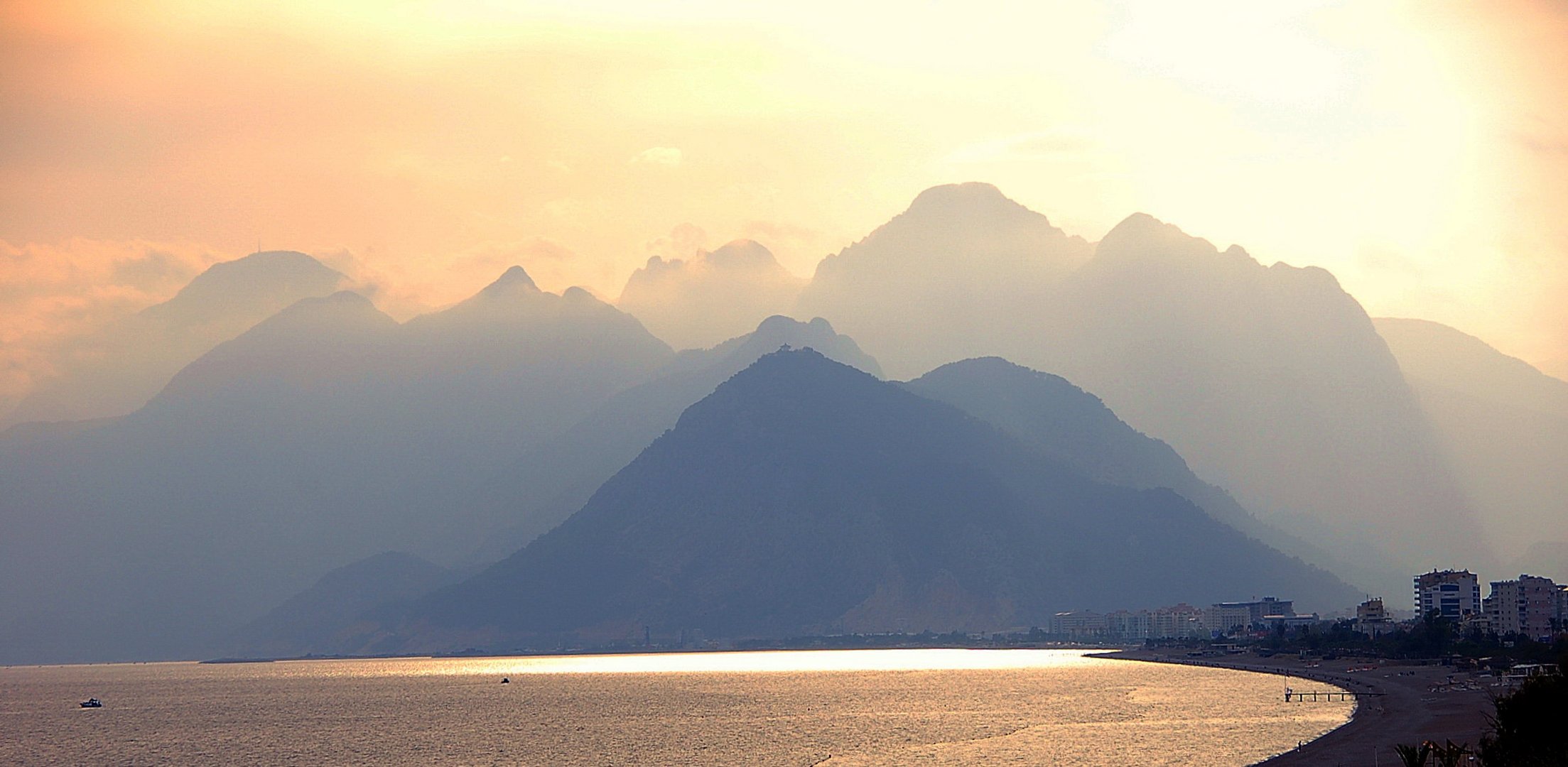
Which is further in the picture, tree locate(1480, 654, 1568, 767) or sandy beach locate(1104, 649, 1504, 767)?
sandy beach locate(1104, 649, 1504, 767)

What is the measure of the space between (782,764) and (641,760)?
15.2m

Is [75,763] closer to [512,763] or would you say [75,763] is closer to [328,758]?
[328,758]

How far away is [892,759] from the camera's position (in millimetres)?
149750

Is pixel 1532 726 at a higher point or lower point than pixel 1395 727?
higher

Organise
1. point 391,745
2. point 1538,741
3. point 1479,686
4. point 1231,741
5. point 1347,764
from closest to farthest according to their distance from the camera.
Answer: point 1538,741 < point 1347,764 < point 1231,741 < point 391,745 < point 1479,686

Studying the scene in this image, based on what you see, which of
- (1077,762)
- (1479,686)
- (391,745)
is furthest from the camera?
(1479,686)

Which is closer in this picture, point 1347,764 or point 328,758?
point 1347,764

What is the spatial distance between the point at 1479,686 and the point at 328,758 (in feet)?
415

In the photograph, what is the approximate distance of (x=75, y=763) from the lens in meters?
174

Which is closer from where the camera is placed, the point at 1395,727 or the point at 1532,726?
the point at 1532,726

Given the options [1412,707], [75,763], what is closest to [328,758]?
[75,763]

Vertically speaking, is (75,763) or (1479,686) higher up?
(1479,686)

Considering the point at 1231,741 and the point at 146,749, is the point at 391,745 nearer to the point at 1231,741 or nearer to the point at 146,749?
the point at 146,749

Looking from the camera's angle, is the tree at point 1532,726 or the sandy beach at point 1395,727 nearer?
the tree at point 1532,726
